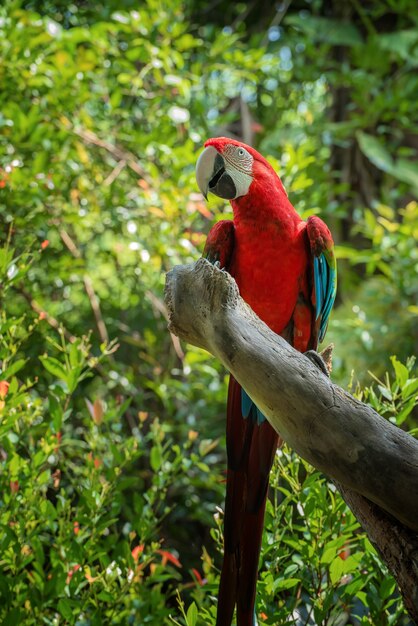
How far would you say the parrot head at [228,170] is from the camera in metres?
1.00

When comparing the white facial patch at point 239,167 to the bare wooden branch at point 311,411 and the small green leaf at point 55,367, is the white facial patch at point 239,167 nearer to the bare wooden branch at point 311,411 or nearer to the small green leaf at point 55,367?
the bare wooden branch at point 311,411

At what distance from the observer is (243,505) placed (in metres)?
0.86

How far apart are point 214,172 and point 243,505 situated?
0.50 m

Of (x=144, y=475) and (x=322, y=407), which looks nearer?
(x=322, y=407)

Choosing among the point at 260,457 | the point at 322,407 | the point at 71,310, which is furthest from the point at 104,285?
the point at 322,407

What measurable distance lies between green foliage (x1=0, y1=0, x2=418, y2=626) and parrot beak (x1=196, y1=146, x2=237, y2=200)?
0.34 m

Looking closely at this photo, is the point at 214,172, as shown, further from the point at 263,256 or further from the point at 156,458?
the point at 156,458

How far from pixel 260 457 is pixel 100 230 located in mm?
1165

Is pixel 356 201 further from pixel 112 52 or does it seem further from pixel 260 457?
pixel 260 457

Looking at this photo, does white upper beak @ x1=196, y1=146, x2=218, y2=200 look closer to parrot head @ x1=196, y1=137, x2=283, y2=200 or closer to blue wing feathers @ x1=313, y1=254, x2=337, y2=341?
parrot head @ x1=196, y1=137, x2=283, y2=200

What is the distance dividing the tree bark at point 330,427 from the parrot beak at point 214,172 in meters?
0.30

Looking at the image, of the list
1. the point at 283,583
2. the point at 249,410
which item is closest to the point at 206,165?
the point at 249,410

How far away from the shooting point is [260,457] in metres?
0.89

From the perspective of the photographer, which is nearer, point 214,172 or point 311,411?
point 311,411
